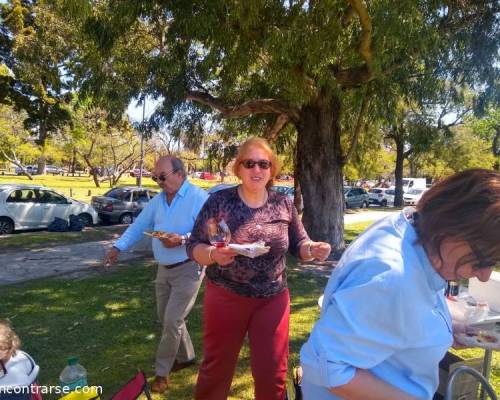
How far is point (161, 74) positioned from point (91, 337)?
5153 mm

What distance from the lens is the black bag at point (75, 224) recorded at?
14560 mm

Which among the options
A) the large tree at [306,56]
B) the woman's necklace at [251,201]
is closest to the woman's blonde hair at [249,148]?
the woman's necklace at [251,201]

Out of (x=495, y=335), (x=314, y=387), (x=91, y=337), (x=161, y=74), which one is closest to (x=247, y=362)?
(x=91, y=337)

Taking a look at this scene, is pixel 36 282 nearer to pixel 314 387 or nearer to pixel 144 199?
pixel 314 387

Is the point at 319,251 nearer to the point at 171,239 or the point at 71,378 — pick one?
the point at 171,239

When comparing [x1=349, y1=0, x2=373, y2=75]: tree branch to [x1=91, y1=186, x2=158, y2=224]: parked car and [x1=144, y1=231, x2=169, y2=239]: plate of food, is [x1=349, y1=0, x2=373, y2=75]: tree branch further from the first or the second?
[x1=91, y1=186, x2=158, y2=224]: parked car

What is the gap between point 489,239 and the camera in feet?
3.86

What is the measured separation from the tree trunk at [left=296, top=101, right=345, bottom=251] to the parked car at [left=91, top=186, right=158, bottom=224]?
876 centimetres

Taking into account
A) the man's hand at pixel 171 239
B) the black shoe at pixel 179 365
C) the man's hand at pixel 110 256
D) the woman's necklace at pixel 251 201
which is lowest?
the black shoe at pixel 179 365

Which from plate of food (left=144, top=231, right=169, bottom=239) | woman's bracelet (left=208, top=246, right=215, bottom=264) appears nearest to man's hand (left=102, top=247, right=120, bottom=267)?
plate of food (left=144, top=231, right=169, bottom=239)

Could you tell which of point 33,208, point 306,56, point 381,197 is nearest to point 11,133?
point 33,208

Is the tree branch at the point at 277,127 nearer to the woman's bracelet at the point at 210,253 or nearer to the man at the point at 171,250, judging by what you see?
the man at the point at 171,250

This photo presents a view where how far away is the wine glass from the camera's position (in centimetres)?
252

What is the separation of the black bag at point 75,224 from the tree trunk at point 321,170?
835 centimetres
